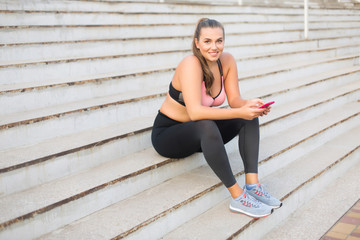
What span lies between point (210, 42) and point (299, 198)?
132cm

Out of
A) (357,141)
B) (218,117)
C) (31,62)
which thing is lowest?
(357,141)

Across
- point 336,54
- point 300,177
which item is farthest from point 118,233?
point 336,54

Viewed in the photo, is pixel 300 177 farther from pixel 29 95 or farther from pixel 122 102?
pixel 29 95

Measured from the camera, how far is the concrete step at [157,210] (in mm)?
2320

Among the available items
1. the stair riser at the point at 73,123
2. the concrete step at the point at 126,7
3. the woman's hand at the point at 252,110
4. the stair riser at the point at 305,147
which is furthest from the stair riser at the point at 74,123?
the concrete step at the point at 126,7

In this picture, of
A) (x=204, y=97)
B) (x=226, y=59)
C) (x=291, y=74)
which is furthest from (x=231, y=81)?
(x=291, y=74)

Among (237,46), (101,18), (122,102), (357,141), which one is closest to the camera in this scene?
(122,102)

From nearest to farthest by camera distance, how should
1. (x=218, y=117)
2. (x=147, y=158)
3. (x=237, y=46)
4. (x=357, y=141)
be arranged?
1. (x=218, y=117)
2. (x=147, y=158)
3. (x=357, y=141)
4. (x=237, y=46)

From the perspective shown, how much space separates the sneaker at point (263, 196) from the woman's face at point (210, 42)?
85 cm

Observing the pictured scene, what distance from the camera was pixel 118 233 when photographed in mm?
2270

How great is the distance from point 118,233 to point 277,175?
1579 millimetres

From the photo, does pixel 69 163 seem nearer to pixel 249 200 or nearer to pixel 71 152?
pixel 71 152

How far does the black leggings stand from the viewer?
8.45ft

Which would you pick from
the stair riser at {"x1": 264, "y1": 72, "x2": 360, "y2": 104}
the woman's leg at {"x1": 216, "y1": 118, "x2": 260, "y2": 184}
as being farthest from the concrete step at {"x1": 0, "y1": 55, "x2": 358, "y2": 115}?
the woman's leg at {"x1": 216, "y1": 118, "x2": 260, "y2": 184}
